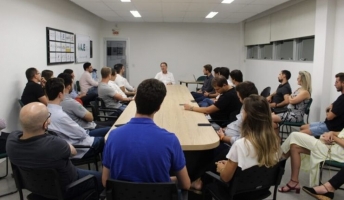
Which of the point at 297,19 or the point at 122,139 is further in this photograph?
the point at 297,19

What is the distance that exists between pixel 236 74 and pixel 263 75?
14.3 feet

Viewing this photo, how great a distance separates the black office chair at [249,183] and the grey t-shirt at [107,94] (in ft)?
9.54

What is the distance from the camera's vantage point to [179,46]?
10.5 meters

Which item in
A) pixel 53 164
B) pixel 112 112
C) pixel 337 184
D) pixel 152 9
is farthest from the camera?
pixel 152 9

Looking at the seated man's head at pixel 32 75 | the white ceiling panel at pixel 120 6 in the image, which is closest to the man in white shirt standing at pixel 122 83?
the white ceiling panel at pixel 120 6

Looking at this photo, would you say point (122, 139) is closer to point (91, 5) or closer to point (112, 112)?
point (112, 112)

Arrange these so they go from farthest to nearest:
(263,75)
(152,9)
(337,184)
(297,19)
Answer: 1. (263,75)
2. (152,9)
3. (297,19)
4. (337,184)

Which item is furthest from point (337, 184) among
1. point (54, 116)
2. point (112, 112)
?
point (112, 112)

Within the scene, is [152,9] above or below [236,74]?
above

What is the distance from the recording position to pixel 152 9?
A: 293 inches

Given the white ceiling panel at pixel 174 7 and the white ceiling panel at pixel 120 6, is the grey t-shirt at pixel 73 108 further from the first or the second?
the white ceiling panel at pixel 174 7

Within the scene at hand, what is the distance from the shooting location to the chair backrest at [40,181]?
5.87ft

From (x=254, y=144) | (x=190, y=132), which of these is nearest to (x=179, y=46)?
(x=190, y=132)

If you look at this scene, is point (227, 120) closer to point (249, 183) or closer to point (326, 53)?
point (249, 183)
